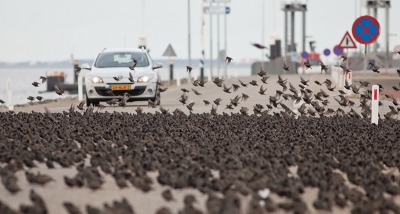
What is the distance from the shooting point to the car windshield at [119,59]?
1114 inches

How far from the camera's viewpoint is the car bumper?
27688 millimetres

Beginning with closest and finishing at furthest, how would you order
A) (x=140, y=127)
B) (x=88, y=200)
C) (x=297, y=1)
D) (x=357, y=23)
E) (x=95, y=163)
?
(x=88, y=200) < (x=95, y=163) < (x=140, y=127) < (x=357, y=23) < (x=297, y=1)

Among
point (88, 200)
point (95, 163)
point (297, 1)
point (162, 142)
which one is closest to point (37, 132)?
point (162, 142)

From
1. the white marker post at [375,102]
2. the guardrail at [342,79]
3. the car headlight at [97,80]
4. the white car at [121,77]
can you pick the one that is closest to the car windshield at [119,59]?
the white car at [121,77]

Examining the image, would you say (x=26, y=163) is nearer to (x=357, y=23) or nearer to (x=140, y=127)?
(x=140, y=127)

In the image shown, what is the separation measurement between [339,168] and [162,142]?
339cm

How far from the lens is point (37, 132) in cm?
1692

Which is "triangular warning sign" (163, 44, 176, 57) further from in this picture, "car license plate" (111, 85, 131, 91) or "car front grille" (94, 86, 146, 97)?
"car license plate" (111, 85, 131, 91)

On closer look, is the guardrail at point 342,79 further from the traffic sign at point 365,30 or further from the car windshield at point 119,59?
the car windshield at point 119,59

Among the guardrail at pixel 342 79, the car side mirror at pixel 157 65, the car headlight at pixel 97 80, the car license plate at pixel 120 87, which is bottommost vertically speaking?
the guardrail at pixel 342 79

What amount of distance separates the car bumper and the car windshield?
751 millimetres

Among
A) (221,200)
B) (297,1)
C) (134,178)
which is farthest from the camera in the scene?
(297,1)

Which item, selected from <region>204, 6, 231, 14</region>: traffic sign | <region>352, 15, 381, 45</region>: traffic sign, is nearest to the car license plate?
<region>352, 15, 381, 45</region>: traffic sign

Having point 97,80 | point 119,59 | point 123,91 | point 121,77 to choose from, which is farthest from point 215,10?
point 121,77
